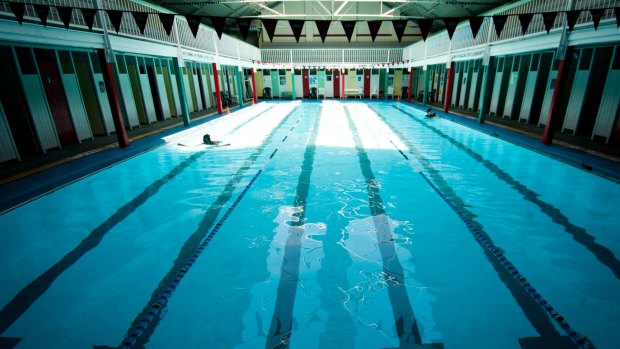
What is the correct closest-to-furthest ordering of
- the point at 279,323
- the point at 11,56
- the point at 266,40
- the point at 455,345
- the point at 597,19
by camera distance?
the point at 455,345
the point at 279,323
the point at 597,19
the point at 11,56
the point at 266,40

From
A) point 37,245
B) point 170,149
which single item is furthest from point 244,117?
point 37,245

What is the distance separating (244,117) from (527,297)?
13.0 m

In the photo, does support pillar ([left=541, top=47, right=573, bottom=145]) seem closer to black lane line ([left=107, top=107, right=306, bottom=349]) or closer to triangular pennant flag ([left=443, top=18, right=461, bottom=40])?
triangular pennant flag ([left=443, top=18, right=461, bottom=40])

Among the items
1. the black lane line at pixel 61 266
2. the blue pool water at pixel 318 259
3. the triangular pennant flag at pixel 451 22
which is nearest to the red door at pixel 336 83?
the triangular pennant flag at pixel 451 22

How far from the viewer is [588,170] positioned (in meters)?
5.63

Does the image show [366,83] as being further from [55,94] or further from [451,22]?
[55,94]

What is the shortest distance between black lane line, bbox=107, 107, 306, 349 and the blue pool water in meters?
0.02

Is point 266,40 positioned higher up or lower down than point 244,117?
higher up

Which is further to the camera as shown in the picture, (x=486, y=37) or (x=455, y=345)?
(x=486, y=37)

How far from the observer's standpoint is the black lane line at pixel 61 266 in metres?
2.59

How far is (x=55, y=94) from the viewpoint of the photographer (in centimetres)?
744

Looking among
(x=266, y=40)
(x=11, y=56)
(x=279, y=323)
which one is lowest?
(x=279, y=323)

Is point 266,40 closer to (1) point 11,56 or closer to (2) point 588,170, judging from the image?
(1) point 11,56

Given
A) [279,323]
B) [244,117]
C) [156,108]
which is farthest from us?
[244,117]
